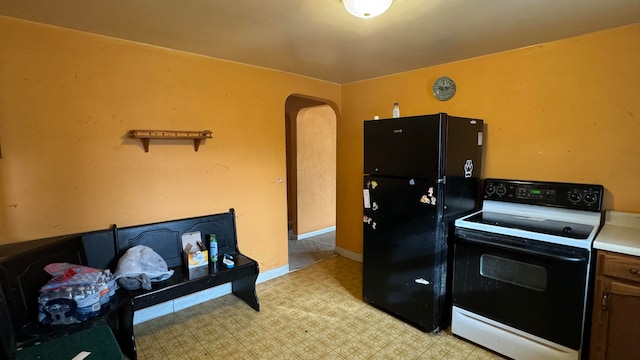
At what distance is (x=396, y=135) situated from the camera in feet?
7.98

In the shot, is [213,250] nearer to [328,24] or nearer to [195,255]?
[195,255]

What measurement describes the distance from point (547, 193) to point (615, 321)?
36.6 inches

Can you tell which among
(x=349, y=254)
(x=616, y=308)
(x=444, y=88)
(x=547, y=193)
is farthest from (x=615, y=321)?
(x=349, y=254)

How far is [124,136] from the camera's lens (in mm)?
2369

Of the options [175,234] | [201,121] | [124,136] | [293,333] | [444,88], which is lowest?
[293,333]

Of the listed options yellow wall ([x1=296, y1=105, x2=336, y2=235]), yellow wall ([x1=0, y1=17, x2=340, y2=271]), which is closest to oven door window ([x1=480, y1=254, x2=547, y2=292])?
yellow wall ([x1=0, y1=17, x2=340, y2=271])

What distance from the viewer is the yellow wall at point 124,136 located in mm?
1990

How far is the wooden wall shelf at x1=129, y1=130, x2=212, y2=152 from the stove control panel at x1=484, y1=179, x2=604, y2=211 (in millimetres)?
2504

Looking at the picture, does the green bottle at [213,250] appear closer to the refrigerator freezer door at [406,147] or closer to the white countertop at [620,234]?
the refrigerator freezer door at [406,147]

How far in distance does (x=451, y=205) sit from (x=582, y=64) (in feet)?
4.49

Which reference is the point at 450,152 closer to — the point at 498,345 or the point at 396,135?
the point at 396,135

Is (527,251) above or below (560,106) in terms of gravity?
below

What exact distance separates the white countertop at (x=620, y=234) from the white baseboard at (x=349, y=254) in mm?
2405

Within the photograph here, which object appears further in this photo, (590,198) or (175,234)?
(175,234)
